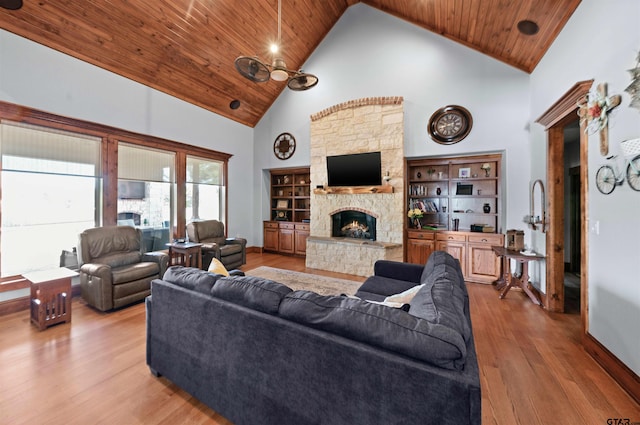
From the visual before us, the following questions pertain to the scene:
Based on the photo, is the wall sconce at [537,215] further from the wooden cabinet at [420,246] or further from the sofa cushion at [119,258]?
the sofa cushion at [119,258]

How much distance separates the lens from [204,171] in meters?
6.23

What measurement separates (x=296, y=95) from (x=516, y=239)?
5579 mm

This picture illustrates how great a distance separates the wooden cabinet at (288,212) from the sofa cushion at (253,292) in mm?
4994

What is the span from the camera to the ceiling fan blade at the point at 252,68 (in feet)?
9.67

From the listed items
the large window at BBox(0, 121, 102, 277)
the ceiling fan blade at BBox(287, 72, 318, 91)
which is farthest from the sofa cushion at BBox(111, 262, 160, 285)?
the ceiling fan blade at BBox(287, 72, 318, 91)

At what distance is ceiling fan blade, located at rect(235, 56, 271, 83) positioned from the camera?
9.67 feet

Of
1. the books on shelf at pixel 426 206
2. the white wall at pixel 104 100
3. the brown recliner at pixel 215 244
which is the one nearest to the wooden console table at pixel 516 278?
the books on shelf at pixel 426 206

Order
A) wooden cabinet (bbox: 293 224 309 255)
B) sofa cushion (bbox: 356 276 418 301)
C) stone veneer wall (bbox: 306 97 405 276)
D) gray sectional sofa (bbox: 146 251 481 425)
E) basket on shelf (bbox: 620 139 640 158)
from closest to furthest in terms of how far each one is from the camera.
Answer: gray sectional sofa (bbox: 146 251 481 425), basket on shelf (bbox: 620 139 640 158), sofa cushion (bbox: 356 276 418 301), stone veneer wall (bbox: 306 97 405 276), wooden cabinet (bbox: 293 224 309 255)

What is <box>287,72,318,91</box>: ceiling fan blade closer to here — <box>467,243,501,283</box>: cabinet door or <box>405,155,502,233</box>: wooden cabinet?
<box>405,155,502,233</box>: wooden cabinet

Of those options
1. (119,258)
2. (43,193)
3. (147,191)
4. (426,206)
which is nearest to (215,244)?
(119,258)

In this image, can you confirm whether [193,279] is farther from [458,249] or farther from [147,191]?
[458,249]

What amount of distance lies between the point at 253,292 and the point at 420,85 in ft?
16.9

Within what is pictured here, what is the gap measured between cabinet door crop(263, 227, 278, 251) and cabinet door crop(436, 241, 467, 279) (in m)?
4.11

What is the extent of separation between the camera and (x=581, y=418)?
1.74 meters
